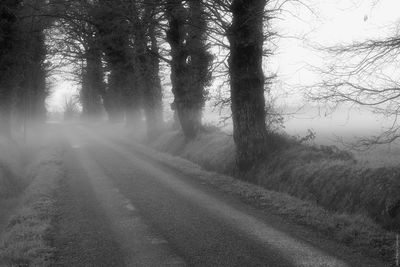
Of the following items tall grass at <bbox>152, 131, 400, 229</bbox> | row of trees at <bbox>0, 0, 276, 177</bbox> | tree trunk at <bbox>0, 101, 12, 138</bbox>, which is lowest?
tall grass at <bbox>152, 131, 400, 229</bbox>

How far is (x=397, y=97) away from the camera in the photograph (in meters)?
8.78

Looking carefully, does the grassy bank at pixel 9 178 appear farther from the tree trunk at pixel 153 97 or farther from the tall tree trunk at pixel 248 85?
the tree trunk at pixel 153 97

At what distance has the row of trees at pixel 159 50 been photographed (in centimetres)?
1498

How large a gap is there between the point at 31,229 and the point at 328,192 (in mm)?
6901

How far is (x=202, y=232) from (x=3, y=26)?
19965 mm

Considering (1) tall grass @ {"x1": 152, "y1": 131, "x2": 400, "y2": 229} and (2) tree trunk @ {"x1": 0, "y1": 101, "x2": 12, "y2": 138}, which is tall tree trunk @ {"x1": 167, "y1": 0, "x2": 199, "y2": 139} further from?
(2) tree trunk @ {"x1": 0, "y1": 101, "x2": 12, "y2": 138}

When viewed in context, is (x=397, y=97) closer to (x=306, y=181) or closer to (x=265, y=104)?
(x=306, y=181)

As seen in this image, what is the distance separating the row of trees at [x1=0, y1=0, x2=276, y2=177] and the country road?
152 inches

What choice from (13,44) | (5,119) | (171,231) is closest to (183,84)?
(13,44)

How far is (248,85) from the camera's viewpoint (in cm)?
1497

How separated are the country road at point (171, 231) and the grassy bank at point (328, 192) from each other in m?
0.57

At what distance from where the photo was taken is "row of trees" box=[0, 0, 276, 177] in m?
15.0

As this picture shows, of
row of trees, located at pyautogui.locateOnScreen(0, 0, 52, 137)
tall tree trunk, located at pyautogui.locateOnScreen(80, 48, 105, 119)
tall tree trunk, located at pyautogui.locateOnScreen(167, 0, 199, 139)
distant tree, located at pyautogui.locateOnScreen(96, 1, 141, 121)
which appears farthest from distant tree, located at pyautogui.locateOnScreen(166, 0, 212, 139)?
tall tree trunk, located at pyautogui.locateOnScreen(80, 48, 105, 119)

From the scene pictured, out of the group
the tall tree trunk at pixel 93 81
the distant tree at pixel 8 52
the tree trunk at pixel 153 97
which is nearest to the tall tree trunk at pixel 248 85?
the tree trunk at pixel 153 97
